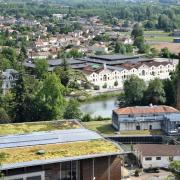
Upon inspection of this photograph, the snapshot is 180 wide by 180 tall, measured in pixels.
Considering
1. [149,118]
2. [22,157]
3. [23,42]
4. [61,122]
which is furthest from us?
[23,42]

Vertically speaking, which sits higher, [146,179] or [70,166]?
[70,166]

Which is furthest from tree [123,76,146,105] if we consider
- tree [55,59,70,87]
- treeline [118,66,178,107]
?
tree [55,59,70,87]

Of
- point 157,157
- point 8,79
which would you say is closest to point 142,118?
point 157,157

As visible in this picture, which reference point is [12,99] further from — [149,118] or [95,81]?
[95,81]

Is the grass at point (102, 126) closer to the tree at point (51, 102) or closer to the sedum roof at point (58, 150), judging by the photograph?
the tree at point (51, 102)

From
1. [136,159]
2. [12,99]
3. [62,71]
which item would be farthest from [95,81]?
[136,159]

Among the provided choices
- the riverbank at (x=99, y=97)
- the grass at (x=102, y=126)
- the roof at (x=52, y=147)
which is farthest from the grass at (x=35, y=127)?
the riverbank at (x=99, y=97)
